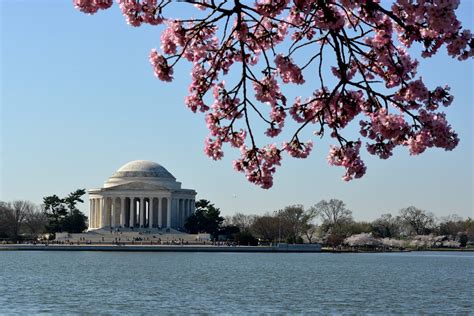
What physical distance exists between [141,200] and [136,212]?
2223mm

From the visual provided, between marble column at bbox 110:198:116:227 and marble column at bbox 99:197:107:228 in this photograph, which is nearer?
marble column at bbox 110:198:116:227

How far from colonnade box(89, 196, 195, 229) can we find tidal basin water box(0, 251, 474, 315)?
72131mm

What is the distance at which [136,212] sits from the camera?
159625 millimetres

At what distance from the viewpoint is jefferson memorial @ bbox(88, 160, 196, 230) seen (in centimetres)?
15500

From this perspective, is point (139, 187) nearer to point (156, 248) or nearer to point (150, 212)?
point (150, 212)

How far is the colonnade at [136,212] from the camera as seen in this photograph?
156m

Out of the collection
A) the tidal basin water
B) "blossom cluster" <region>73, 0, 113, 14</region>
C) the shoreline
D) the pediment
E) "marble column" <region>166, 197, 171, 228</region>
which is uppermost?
the pediment

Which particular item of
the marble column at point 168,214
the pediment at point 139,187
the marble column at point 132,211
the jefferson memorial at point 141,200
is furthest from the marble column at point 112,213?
the marble column at point 168,214

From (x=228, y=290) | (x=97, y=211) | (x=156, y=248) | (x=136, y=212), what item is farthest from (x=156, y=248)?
(x=228, y=290)

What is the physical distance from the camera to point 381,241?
160500 mm

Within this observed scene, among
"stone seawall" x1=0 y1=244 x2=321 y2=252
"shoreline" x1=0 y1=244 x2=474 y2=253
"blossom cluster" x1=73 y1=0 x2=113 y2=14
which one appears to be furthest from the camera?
"shoreline" x1=0 y1=244 x2=474 y2=253

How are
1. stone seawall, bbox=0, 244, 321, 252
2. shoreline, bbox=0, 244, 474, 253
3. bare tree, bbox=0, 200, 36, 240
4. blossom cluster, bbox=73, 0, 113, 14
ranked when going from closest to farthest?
blossom cluster, bbox=73, 0, 113, 14
stone seawall, bbox=0, 244, 321, 252
shoreline, bbox=0, 244, 474, 253
bare tree, bbox=0, 200, 36, 240

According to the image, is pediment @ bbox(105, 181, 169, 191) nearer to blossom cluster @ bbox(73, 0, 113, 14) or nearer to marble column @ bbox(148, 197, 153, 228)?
marble column @ bbox(148, 197, 153, 228)

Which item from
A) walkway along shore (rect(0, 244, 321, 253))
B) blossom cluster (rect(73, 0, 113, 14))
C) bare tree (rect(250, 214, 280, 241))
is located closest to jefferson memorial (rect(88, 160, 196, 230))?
bare tree (rect(250, 214, 280, 241))
